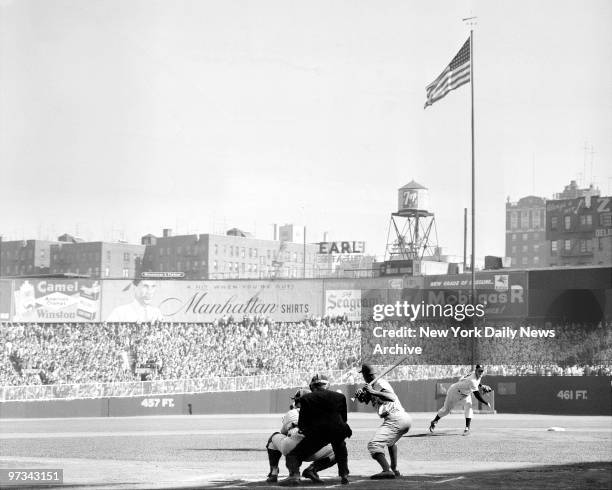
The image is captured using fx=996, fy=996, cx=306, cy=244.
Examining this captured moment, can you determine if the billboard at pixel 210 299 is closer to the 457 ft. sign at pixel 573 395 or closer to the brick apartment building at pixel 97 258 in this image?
the 457 ft. sign at pixel 573 395

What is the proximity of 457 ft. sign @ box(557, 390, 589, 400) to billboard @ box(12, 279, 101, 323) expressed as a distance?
2378cm

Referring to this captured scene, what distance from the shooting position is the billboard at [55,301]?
4819cm

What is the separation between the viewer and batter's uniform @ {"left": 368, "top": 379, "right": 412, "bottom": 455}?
1298 cm

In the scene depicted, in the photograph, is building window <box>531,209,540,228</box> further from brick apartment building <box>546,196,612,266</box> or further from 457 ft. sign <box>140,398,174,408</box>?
457 ft. sign <box>140,398,174,408</box>

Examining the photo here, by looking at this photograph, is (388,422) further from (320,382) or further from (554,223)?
(554,223)

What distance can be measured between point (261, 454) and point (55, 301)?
3249cm

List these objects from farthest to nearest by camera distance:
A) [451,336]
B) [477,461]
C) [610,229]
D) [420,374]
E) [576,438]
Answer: [610,229], [451,336], [420,374], [576,438], [477,461]

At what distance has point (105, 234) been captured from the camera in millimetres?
134500

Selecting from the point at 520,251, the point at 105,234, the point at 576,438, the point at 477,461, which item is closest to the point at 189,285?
the point at 576,438

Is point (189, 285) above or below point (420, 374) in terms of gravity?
above

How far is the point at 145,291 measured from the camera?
51.5 metres

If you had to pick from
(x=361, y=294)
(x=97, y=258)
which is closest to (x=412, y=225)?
(x=361, y=294)

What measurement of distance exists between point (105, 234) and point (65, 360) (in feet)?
306

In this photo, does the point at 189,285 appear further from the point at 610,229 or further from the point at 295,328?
the point at 610,229
